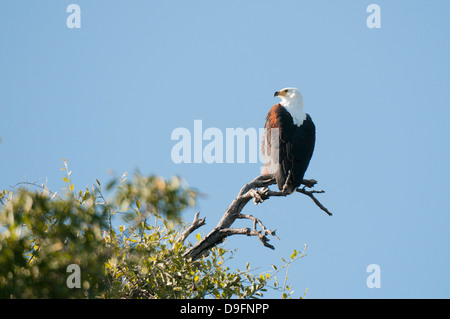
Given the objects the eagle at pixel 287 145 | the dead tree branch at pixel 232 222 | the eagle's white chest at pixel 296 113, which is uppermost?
the eagle's white chest at pixel 296 113

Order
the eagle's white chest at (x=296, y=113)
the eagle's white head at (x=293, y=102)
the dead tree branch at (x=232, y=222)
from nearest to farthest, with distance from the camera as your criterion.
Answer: the dead tree branch at (x=232, y=222) → the eagle's white chest at (x=296, y=113) → the eagle's white head at (x=293, y=102)

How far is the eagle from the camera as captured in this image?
825 centimetres

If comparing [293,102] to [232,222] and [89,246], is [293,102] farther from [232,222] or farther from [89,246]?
[89,246]

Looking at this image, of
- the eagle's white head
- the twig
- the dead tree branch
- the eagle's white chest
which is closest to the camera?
the dead tree branch

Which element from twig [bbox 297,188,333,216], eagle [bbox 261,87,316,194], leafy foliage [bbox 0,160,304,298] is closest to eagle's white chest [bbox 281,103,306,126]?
eagle [bbox 261,87,316,194]

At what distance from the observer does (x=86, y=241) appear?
443 centimetres

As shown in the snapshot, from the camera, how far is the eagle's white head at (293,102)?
9.32m

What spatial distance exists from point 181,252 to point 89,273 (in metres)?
1.97

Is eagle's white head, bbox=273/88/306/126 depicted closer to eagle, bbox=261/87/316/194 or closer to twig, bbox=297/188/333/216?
eagle, bbox=261/87/316/194

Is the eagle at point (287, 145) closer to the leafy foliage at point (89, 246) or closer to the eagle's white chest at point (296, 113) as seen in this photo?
the eagle's white chest at point (296, 113)

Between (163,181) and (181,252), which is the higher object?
(163,181)

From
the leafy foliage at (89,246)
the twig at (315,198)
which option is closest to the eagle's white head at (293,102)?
the twig at (315,198)
